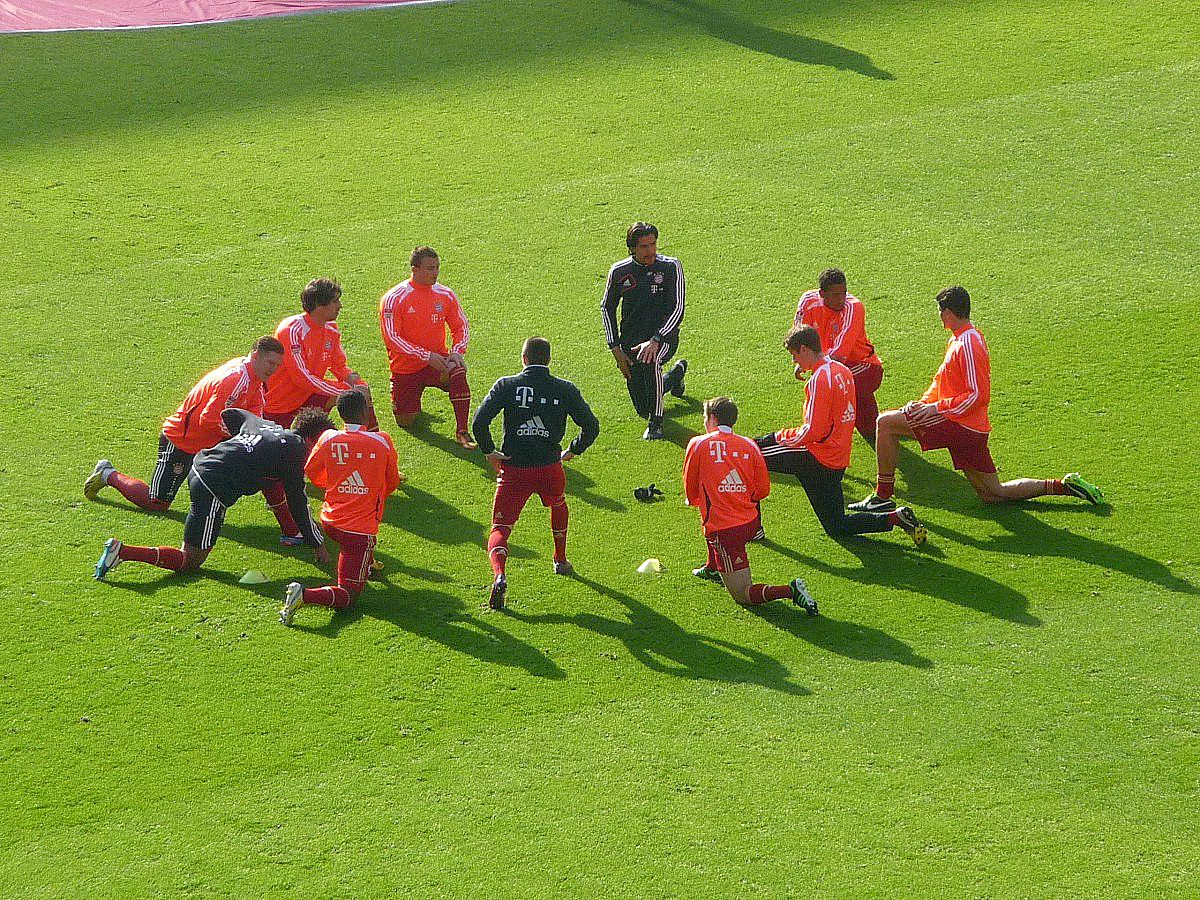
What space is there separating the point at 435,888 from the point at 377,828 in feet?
1.88

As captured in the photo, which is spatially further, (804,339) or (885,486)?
(885,486)

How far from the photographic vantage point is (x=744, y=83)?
19.8 m

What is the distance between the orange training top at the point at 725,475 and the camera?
9.16m

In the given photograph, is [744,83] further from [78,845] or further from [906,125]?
[78,845]

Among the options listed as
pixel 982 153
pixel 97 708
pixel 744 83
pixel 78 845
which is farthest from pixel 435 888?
pixel 744 83

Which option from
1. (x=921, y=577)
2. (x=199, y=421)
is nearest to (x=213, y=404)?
(x=199, y=421)

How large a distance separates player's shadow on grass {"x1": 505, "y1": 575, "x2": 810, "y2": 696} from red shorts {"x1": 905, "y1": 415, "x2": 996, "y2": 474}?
107 inches

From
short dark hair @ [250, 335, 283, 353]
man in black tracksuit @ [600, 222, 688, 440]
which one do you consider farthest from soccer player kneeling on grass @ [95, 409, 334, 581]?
man in black tracksuit @ [600, 222, 688, 440]

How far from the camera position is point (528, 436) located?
9.41 metres

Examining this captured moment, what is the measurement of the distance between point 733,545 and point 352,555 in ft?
8.93

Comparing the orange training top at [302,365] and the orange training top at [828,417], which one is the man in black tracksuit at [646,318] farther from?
the orange training top at [302,365]

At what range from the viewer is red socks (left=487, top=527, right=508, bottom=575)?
938cm

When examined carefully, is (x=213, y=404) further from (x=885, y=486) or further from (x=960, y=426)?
(x=960, y=426)

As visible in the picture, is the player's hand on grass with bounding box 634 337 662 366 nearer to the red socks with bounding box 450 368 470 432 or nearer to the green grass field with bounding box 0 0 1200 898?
the green grass field with bounding box 0 0 1200 898
